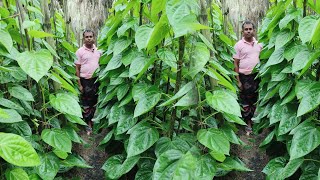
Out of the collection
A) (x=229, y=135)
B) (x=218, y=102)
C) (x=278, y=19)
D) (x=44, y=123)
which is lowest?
(x=229, y=135)

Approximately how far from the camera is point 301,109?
132cm

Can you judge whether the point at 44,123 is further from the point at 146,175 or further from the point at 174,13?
the point at 174,13

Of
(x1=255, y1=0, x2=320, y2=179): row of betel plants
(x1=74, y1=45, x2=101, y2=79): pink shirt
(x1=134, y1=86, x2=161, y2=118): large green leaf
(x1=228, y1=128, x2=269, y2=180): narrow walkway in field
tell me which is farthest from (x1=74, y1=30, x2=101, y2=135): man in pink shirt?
(x1=134, y1=86, x2=161, y2=118): large green leaf

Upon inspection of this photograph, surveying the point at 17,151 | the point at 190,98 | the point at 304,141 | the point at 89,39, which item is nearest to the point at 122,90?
the point at 190,98

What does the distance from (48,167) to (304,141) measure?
35.2 inches

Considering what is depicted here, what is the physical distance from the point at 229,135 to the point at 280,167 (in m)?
0.34

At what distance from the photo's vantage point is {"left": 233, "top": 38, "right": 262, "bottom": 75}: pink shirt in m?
3.50

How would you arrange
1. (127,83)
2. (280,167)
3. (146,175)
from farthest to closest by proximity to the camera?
(127,83) → (280,167) → (146,175)

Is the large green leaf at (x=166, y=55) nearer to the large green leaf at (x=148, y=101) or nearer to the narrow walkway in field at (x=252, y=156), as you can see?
the large green leaf at (x=148, y=101)

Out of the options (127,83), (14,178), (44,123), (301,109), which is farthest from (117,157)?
(301,109)

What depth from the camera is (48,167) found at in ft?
4.83

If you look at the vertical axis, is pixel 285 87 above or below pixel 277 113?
above

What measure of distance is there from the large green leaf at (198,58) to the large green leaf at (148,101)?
8.4 inches

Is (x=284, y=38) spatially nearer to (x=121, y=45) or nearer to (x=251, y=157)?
(x=121, y=45)
